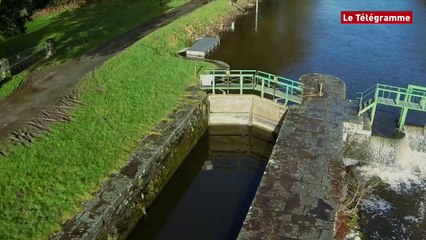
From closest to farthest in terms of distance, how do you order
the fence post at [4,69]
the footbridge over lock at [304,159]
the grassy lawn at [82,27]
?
the footbridge over lock at [304,159], the fence post at [4,69], the grassy lawn at [82,27]

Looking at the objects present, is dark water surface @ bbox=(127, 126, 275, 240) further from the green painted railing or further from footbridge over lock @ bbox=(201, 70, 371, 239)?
the green painted railing

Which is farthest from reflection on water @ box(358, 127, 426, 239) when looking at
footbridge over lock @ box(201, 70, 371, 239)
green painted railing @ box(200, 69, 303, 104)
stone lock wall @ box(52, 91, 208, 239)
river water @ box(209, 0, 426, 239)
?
stone lock wall @ box(52, 91, 208, 239)

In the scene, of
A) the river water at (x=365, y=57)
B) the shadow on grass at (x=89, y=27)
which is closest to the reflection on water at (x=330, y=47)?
the river water at (x=365, y=57)

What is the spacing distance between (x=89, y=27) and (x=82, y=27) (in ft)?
2.02

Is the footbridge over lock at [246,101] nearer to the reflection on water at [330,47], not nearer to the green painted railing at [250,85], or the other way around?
the green painted railing at [250,85]

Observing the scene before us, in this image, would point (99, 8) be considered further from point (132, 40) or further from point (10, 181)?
point (10, 181)

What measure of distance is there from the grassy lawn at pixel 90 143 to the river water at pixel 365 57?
363 inches

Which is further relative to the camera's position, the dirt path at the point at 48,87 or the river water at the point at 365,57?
the dirt path at the point at 48,87

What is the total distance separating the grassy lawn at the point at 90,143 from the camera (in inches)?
613

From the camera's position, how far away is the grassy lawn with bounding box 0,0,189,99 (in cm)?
3173

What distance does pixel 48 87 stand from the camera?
1005 inches

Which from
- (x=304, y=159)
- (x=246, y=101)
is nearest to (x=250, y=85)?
(x=246, y=101)

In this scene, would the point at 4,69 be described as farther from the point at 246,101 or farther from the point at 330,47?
the point at 330,47

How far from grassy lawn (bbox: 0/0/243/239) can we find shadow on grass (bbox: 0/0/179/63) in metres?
4.24
